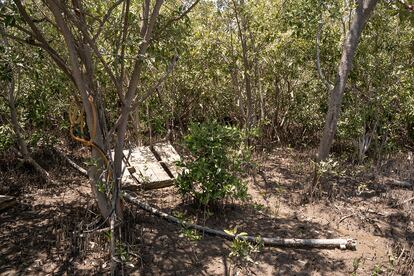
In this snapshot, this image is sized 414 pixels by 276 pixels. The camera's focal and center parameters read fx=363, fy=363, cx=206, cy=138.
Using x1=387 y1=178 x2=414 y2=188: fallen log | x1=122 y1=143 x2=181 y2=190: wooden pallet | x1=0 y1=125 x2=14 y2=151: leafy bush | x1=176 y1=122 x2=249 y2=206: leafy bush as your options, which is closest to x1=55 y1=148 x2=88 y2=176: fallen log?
x1=122 y1=143 x2=181 y2=190: wooden pallet

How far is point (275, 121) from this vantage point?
9.31m

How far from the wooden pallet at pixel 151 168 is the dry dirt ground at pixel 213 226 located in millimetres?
171

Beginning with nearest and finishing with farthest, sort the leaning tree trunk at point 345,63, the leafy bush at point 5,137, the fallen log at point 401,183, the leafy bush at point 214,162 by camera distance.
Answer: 1. the leafy bush at point 214,162
2. the leaning tree trunk at point 345,63
3. the leafy bush at point 5,137
4. the fallen log at point 401,183

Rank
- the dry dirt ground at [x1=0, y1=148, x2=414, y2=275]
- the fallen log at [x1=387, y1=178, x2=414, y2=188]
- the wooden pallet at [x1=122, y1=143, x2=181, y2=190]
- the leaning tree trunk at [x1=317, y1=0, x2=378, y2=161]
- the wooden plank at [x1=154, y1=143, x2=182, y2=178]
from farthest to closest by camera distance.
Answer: the wooden plank at [x1=154, y1=143, x2=182, y2=178] < the fallen log at [x1=387, y1=178, x2=414, y2=188] < the wooden pallet at [x1=122, y1=143, x2=181, y2=190] < the leaning tree trunk at [x1=317, y1=0, x2=378, y2=161] < the dry dirt ground at [x1=0, y1=148, x2=414, y2=275]

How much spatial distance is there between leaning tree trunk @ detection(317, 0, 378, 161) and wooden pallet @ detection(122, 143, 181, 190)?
253 centimetres

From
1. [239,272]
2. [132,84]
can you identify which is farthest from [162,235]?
[132,84]

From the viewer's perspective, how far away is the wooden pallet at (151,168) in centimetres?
562

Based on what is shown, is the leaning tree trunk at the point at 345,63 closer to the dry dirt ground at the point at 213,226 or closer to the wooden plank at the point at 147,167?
Result: the dry dirt ground at the point at 213,226

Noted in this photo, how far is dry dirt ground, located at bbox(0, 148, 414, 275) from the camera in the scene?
3.61m

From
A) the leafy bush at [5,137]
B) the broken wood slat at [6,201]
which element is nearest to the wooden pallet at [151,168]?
the broken wood slat at [6,201]

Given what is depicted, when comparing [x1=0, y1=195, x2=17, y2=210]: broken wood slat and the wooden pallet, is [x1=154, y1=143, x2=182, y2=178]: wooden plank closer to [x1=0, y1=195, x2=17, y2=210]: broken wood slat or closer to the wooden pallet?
the wooden pallet

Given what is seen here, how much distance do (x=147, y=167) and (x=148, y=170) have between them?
8 cm

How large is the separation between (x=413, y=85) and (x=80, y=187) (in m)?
6.89

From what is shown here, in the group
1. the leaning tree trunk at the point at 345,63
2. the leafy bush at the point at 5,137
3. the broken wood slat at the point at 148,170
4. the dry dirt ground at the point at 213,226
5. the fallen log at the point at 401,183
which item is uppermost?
the leaning tree trunk at the point at 345,63
